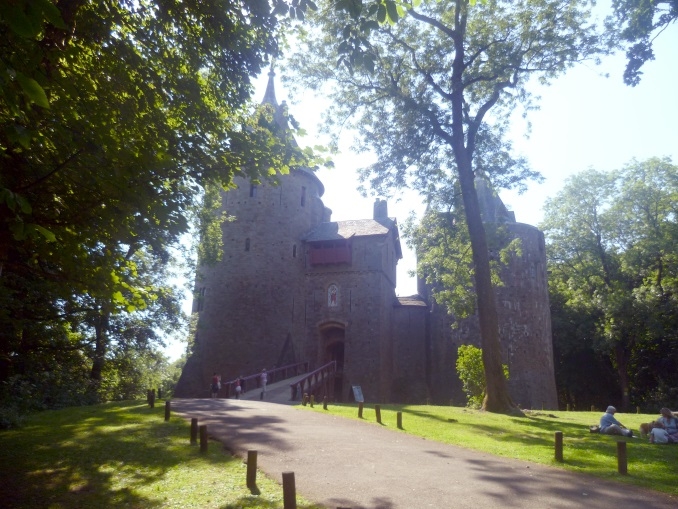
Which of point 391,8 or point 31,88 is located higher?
point 391,8

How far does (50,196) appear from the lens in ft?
23.6

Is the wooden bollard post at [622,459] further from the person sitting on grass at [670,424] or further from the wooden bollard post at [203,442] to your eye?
the wooden bollard post at [203,442]

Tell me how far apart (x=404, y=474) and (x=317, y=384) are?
19.4m

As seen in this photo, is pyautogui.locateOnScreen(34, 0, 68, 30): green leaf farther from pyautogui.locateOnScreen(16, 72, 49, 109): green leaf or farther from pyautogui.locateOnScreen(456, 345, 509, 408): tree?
pyautogui.locateOnScreen(456, 345, 509, 408): tree

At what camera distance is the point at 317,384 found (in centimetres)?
2692

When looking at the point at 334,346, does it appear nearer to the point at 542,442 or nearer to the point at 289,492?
the point at 542,442

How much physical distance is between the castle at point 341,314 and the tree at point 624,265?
4.66 m

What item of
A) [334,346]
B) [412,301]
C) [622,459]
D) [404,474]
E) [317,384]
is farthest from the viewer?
[412,301]

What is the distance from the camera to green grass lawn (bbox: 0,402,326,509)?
6801 millimetres

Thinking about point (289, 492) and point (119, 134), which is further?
point (119, 134)

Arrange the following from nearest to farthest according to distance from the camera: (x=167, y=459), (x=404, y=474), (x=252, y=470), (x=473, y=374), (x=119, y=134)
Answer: (x=252, y=470)
(x=119, y=134)
(x=404, y=474)
(x=167, y=459)
(x=473, y=374)

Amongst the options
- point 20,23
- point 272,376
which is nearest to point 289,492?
point 20,23

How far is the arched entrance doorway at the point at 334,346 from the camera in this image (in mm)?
32500

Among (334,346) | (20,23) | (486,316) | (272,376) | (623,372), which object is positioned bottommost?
(272,376)
